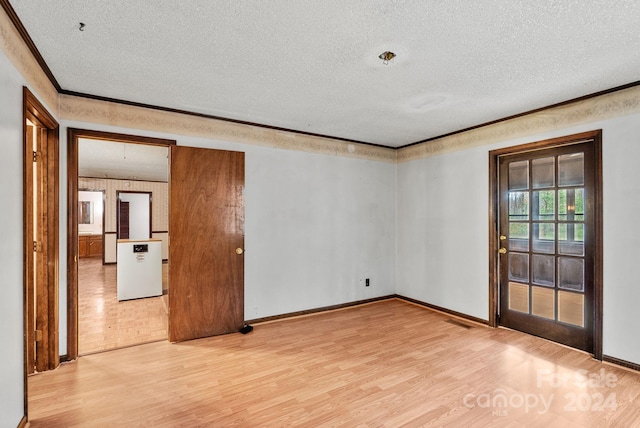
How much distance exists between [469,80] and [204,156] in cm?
274

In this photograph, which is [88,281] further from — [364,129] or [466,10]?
[466,10]

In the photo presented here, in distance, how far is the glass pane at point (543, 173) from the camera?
3416 mm

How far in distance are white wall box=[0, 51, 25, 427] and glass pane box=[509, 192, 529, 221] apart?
4526mm

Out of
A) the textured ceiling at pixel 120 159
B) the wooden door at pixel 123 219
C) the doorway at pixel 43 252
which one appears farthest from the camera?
the wooden door at pixel 123 219

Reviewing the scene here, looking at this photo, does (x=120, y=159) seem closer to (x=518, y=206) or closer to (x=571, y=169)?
(x=518, y=206)

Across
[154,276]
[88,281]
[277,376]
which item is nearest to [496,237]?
[277,376]

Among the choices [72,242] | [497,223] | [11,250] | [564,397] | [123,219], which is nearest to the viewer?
[11,250]

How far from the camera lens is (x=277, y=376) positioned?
2674mm

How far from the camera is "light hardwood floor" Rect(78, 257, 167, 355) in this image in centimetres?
343

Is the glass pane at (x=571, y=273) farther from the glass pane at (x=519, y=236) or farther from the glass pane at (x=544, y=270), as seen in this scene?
the glass pane at (x=519, y=236)

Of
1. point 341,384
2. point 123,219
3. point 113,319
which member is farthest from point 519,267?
point 123,219

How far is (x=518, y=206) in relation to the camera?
12.2 feet

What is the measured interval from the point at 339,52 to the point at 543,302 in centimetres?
336

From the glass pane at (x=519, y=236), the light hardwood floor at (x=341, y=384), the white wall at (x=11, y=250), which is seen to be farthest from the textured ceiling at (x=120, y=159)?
the glass pane at (x=519, y=236)
